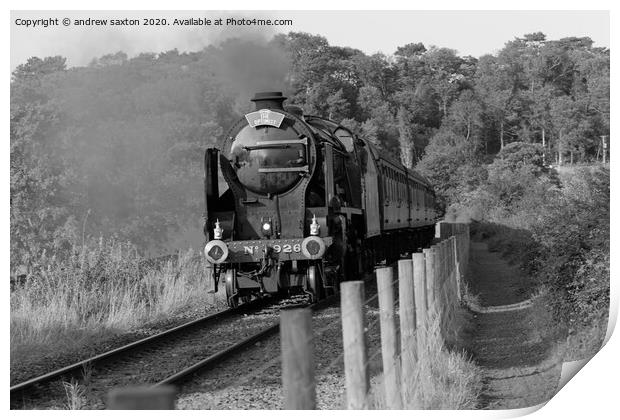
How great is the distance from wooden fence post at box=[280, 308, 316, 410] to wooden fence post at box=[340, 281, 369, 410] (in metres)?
0.86

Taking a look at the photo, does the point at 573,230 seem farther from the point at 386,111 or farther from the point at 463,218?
the point at 463,218

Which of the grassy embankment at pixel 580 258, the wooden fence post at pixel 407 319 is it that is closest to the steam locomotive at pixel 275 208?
the grassy embankment at pixel 580 258

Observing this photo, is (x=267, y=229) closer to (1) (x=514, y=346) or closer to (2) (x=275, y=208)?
A: (2) (x=275, y=208)

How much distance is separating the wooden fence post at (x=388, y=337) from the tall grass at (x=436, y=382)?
0.32 ft

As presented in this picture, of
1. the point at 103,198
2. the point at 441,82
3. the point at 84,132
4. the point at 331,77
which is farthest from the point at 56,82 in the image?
the point at 441,82

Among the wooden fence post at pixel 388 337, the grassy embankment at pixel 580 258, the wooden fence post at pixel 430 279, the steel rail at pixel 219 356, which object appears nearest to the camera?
the wooden fence post at pixel 388 337

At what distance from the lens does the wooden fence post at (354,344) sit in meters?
5.18

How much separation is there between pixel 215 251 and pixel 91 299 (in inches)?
85.9

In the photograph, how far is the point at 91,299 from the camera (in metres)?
12.7

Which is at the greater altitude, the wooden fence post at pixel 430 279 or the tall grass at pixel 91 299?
the wooden fence post at pixel 430 279

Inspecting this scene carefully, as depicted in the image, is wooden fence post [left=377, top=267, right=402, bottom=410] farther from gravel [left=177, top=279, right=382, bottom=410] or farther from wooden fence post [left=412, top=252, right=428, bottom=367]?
wooden fence post [left=412, top=252, right=428, bottom=367]

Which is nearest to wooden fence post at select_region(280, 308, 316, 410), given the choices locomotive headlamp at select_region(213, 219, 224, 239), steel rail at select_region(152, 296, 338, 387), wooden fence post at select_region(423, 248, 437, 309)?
steel rail at select_region(152, 296, 338, 387)

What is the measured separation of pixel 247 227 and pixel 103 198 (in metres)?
9.68

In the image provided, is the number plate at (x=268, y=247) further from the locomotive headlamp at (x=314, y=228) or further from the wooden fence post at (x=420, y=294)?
the wooden fence post at (x=420, y=294)
